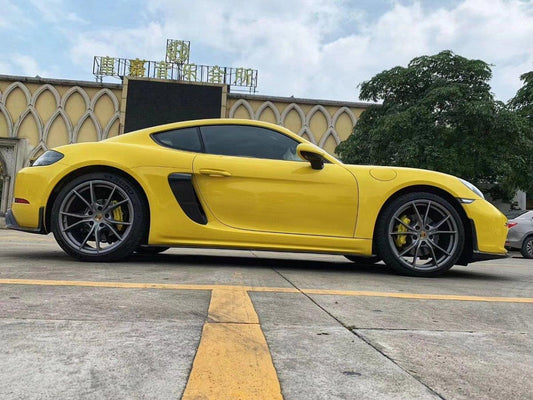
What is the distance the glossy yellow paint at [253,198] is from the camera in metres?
3.79

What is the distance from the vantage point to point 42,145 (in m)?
24.0

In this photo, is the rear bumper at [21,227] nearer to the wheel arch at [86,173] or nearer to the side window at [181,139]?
the wheel arch at [86,173]

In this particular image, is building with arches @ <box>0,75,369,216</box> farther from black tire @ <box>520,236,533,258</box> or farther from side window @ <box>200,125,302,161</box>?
side window @ <box>200,125,302,161</box>

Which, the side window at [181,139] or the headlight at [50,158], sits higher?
the side window at [181,139]

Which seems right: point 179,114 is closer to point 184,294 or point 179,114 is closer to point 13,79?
point 13,79

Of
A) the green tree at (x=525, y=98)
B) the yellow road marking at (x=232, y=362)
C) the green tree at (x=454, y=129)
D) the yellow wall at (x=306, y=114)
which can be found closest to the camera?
the yellow road marking at (x=232, y=362)

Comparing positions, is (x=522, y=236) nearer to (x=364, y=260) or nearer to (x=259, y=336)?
(x=364, y=260)

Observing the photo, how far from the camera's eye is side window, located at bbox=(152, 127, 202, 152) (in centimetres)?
403

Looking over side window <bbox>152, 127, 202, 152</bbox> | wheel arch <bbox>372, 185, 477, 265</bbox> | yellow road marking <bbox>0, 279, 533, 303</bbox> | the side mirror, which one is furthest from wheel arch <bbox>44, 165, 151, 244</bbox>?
wheel arch <bbox>372, 185, 477, 265</bbox>

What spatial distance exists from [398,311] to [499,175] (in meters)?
13.8

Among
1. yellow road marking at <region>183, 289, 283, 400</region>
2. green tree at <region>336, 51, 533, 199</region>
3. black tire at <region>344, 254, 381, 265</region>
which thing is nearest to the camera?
yellow road marking at <region>183, 289, 283, 400</region>

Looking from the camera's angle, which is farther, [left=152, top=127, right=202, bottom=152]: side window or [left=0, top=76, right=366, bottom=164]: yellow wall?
[left=0, top=76, right=366, bottom=164]: yellow wall

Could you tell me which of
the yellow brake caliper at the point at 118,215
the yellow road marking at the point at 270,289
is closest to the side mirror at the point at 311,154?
the yellow road marking at the point at 270,289

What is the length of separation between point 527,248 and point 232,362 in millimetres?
11151
